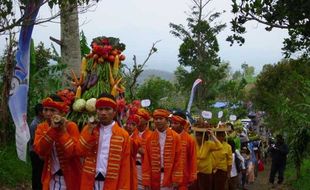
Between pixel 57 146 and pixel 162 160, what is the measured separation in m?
2.42

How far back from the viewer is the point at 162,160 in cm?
772

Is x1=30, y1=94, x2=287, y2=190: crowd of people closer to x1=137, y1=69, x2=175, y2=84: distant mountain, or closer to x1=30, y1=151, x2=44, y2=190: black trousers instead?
x1=30, y1=151, x2=44, y2=190: black trousers

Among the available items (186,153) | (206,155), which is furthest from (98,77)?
(206,155)

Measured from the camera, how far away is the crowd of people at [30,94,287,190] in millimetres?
5598

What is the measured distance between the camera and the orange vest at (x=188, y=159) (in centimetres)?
798

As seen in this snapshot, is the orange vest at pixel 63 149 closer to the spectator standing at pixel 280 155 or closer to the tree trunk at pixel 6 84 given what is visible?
the tree trunk at pixel 6 84

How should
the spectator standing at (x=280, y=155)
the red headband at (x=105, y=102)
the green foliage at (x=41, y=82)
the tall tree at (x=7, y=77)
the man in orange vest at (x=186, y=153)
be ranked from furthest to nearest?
the spectator standing at (x=280, y=155) < the green foliage at (x=41, y=82) < the tall tree at (x=7, y=77) < the man in orange vest at (x=186, y=153) < the red headband at (x=105, y=102)

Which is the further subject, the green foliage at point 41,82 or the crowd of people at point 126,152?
the green foliage at point 41,82

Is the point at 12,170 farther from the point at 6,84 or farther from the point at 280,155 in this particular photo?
the point at 280,155

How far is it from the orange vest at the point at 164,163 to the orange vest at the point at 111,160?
1980 millimetres

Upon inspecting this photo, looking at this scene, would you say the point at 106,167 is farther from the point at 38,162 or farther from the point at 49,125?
the point at 38,162

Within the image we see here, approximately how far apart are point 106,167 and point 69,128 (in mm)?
573

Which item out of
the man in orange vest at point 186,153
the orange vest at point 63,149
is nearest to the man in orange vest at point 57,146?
the orange vest at point 63,149

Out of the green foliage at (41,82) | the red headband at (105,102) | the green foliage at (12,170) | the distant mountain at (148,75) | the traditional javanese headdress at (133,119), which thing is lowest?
the green foliage at (12,170)
